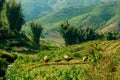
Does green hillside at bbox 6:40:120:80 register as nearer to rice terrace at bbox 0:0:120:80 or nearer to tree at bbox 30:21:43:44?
rice terrace at bbox 0:0:120:80

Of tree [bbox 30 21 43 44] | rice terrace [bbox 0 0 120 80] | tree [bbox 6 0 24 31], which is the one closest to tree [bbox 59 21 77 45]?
rice terrace [bbox 0 0 120 80]

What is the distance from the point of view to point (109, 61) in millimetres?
19047

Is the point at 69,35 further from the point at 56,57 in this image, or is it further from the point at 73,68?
the point at 73,68

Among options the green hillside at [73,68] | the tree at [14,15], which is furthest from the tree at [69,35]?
the green hillside at [73,68]

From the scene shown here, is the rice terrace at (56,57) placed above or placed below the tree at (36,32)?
below

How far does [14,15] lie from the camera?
390ft

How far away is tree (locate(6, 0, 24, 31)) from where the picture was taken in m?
118

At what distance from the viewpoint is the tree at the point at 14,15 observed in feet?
387

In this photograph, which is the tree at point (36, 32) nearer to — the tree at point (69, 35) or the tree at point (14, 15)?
the tree at point (14, 15)

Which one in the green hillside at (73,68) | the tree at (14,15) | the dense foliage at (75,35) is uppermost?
the tree at (14,15)

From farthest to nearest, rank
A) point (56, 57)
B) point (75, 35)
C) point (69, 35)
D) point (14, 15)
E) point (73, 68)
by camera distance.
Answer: point (75, 35)
point (69, 35)
point (14, 15)
point (56, 57)
point (73, 68)

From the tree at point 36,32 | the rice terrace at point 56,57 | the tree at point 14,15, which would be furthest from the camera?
the tree at point 36,32

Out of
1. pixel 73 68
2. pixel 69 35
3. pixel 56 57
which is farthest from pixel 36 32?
pixel 73 68

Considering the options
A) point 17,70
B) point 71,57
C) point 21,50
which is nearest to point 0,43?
point 21,50
